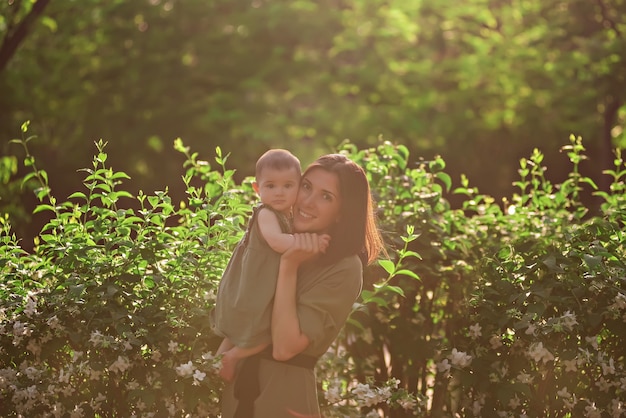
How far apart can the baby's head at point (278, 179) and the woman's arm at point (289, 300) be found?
171mm

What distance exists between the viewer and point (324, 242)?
394 cm

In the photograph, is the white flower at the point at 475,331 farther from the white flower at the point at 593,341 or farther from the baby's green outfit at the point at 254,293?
the baby's green outfit at the point at 254,293

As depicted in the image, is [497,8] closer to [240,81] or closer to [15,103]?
[240,81]

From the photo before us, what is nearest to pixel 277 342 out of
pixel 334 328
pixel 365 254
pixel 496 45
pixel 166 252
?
pixel 334 328

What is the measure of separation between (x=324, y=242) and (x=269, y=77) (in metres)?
17.4

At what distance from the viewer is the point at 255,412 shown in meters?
3.99

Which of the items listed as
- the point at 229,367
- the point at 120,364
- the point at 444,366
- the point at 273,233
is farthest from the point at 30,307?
the point at 444,366

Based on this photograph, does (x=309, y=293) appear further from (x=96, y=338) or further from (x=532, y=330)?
(x=532, y=330)

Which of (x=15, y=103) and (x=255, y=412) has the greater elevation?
(x=15, y=103)

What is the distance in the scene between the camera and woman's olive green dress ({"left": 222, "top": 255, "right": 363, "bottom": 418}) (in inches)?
154

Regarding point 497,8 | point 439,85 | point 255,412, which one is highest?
point 497,8

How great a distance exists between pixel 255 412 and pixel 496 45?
69.2 ft

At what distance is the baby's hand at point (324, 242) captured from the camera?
392 cm

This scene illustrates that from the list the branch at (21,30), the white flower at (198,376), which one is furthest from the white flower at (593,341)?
the branch at (21,30)
